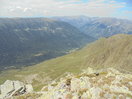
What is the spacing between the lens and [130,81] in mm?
38500

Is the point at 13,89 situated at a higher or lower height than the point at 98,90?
lower

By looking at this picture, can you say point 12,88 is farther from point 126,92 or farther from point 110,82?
point 126,92

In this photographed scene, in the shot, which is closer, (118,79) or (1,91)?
(118,79)

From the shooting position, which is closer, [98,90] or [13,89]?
[98,90]

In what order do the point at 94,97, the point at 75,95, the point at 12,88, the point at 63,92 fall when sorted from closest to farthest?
1. the point at 94,97
2. the point at 75,95
3. the point at 63,92
4. the point at 12,88

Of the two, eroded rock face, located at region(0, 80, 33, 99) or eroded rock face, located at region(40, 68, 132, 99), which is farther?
eroded rock face, located at region(0, 80, 33, 99)

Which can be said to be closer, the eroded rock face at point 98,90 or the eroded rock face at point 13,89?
the eroded rock face at point 98,90

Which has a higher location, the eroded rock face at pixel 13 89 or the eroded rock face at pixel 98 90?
the eroded rock face at pixel 98 90

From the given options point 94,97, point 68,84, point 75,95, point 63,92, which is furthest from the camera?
point 68,84

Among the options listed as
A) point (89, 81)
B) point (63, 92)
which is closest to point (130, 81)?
point (89, 81)

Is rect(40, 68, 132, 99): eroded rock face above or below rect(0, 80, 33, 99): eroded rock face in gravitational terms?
above

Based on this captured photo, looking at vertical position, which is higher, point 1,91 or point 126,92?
point 126,92

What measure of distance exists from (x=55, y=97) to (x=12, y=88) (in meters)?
34.9

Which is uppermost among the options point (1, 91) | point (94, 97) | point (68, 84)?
point (94, 97)
